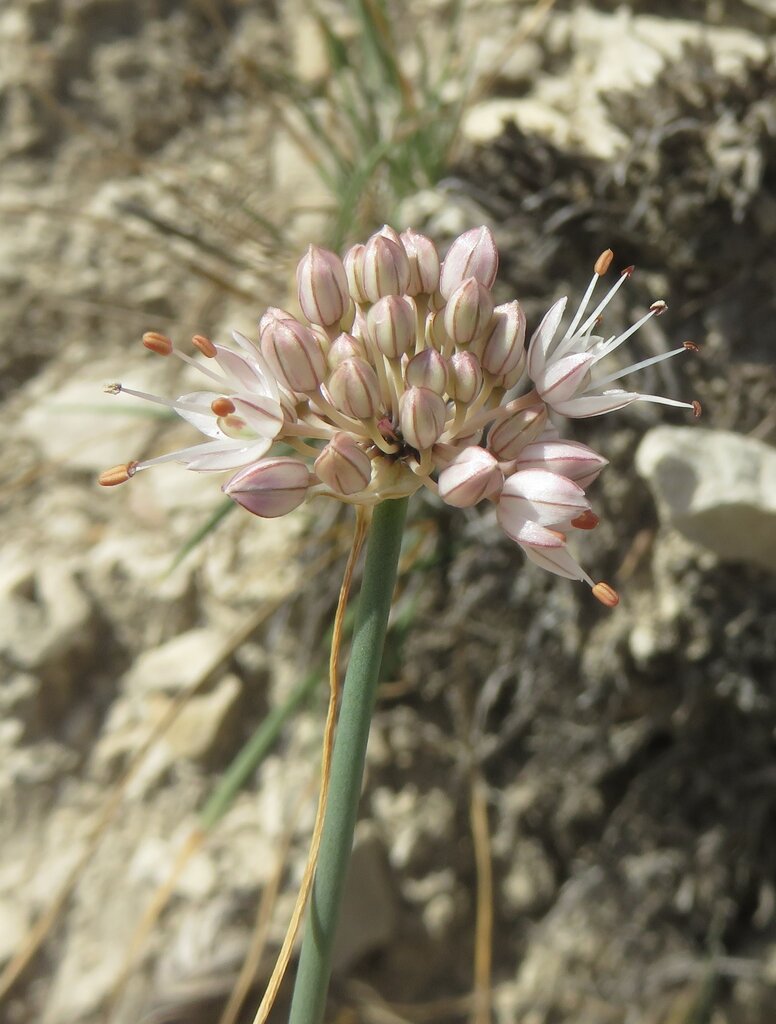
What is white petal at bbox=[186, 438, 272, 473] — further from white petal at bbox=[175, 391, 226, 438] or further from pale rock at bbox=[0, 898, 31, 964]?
pale rock at bbox=[0, 898, 31, 964]

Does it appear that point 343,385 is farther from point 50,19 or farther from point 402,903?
Answer: point 50,19

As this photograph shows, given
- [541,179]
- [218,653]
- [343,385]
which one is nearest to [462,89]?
[541,179]

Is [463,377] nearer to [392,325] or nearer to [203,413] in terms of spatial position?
[392,325]

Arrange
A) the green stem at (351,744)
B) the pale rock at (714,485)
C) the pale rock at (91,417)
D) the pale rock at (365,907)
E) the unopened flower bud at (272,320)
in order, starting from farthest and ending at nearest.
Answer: the pale rock at (91,417) → the pale rock at (365,907) → the pale rock at (714,485) → the unopened flower bud at (272,320) → the green stem at (351,744)

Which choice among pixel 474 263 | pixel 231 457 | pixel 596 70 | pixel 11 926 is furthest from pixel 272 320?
pixel 596 70

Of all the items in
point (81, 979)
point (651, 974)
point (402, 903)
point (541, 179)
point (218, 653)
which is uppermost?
point (541, 179)

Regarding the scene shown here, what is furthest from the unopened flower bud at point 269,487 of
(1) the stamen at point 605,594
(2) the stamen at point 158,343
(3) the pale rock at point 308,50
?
(3) the pale rock at point 308,50

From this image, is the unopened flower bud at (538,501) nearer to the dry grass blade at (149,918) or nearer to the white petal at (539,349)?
the white petal at (539,349)
